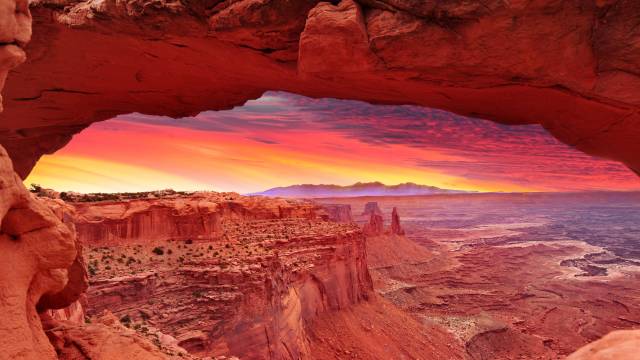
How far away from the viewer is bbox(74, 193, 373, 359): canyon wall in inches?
641

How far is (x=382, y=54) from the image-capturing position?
29.0 feet

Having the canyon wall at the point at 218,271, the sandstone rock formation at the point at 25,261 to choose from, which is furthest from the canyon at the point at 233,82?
the canyon wall at the point at 218,271

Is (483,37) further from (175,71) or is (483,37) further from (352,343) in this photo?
(352,343)

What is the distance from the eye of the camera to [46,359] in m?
4.79

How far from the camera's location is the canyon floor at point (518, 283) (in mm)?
33344

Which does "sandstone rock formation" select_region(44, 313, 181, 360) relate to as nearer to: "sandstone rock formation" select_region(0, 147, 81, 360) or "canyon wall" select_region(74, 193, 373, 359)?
"sandstone rock formation" select_region(0, 147, 81, 360)

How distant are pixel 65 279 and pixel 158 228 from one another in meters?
16.6

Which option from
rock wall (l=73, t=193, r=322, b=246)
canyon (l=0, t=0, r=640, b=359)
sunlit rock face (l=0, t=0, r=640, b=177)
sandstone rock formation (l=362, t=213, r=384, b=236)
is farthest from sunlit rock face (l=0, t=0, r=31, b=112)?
sandstone rock formation (l=362, t=213, r=384, b=236)

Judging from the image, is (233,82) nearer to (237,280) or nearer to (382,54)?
(382,54)

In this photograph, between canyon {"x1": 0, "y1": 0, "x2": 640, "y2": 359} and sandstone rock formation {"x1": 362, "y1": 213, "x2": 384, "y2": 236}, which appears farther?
sandstone rock formation {"x1": 362, "y1": 213, "x2": 384, "y2": 236}

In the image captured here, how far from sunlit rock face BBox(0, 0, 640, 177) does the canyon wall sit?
23.7ft

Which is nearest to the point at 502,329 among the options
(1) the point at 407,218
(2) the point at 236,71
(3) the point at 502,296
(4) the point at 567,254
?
(3) the point at 502,296

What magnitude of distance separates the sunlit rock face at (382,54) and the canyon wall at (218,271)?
723 cm

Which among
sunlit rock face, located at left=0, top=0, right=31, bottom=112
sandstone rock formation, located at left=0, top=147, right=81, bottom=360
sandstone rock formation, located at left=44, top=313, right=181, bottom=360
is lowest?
sandstone rock formation, located at left=44, top=313, right=181, bottom=360
